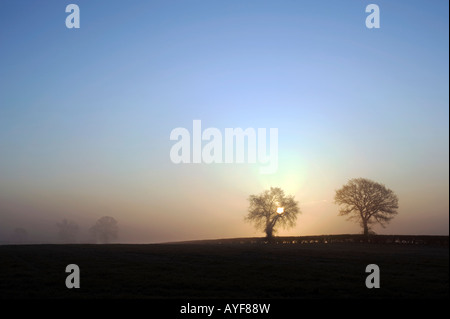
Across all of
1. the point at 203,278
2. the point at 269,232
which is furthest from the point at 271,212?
the point at 203,278

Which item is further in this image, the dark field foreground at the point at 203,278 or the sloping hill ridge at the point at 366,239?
the sloping hill ridge at the point at 366,239

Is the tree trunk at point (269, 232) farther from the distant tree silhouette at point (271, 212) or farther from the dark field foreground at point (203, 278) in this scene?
the dark field foreground at point (203, 278)

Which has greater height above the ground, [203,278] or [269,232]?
[203,278]

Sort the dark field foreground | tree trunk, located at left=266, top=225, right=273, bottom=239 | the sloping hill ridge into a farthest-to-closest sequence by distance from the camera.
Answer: tree trunk, located at left=266, top=225, right=273, bottom=239
the sloping hill ridge
the dark field foreground

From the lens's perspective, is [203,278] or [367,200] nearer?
[203,278]

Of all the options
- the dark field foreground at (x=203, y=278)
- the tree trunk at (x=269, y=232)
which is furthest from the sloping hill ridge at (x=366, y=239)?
the dark field foreground at (x=203, y=278)

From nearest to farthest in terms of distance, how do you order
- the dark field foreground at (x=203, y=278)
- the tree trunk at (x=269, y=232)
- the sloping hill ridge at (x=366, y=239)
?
the dark field foreground at (x=203, y=278)
the sloping hill ridge at (x=366, y=239)
the tree trunk at (x=269, y=232)

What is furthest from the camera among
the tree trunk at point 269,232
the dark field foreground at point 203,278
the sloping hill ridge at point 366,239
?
the tree trunk at point 269,232

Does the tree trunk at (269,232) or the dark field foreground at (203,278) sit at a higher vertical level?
the dark field foreground at (203,278)

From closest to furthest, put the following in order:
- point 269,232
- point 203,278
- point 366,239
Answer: point 203,278
point 366,239
point 269,232

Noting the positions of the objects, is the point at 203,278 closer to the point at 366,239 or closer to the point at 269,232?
the point at 269,232

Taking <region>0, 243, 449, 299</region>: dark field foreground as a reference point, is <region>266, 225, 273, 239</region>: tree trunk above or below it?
below

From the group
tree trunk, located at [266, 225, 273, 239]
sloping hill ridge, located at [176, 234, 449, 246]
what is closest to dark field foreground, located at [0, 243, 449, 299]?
sloping hill ridge, located at [176, 234, 449, 246]

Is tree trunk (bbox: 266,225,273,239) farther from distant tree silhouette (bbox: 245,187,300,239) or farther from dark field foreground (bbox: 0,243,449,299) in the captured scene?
dark field foreground (bbox: 0,243,449,299)
